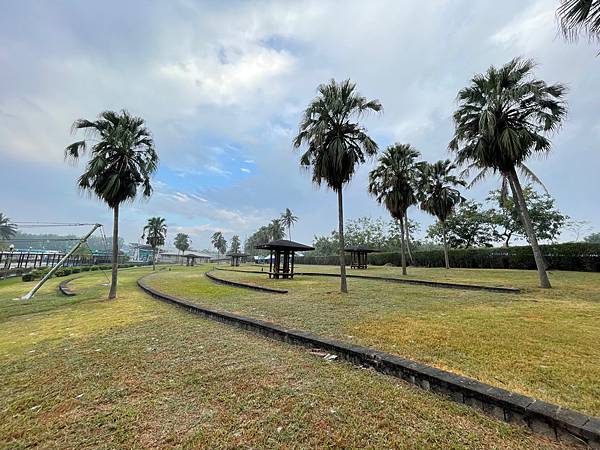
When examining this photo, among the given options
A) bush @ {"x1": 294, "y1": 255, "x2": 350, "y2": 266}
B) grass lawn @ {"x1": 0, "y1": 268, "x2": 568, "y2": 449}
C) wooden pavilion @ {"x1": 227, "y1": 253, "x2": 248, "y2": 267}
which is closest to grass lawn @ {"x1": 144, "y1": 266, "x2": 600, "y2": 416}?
grass lawn @ {"x1": 0, "y1": 268, "x2": 568, "y2": 449}

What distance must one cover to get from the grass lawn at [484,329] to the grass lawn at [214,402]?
2.76 ft

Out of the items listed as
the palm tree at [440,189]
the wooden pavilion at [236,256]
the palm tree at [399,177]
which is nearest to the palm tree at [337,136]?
the palm tree at [399,177]

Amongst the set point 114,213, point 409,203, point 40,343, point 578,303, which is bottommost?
point 40,343

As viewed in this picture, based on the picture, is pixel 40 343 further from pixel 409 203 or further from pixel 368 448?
pixel 409 203

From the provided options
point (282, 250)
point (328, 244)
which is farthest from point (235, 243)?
point (282, 250)

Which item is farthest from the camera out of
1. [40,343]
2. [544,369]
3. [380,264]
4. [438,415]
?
[380,264]

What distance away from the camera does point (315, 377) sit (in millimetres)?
3182

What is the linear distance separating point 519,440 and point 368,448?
3.76ft

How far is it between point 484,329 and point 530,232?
8.03 metres

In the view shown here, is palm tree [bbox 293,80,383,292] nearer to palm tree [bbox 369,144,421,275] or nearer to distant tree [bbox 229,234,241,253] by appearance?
palm tree [bbox 369,144,421,275]

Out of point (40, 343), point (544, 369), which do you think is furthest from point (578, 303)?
point (40, 343)

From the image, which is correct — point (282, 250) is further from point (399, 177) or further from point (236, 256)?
point (236, 256)

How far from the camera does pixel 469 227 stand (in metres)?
29.6

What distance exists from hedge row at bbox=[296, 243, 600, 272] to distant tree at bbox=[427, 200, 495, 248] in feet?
16.9
